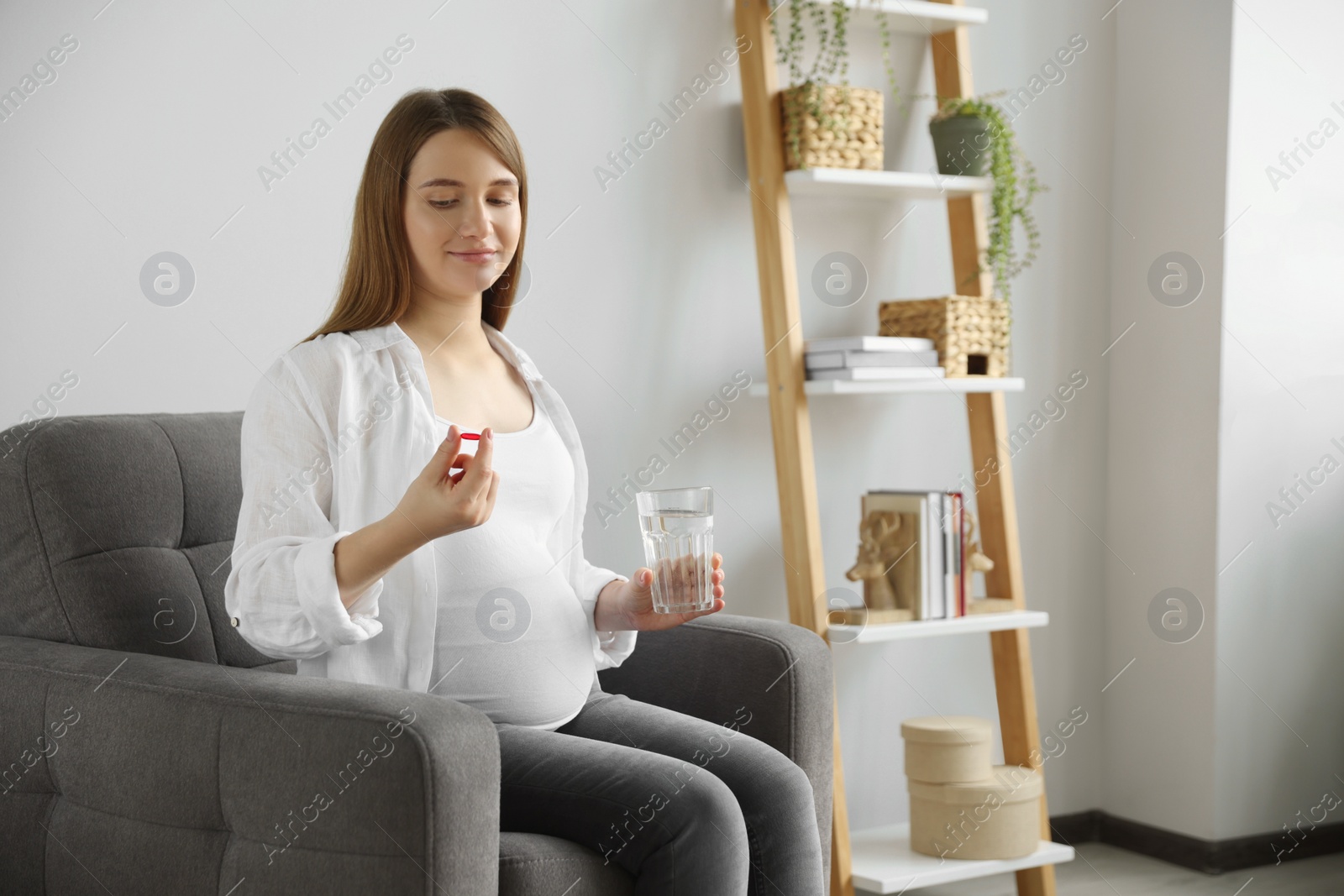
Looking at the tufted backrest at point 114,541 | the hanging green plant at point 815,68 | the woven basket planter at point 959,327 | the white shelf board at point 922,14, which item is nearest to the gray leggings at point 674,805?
the tufted backrest at point 114,541

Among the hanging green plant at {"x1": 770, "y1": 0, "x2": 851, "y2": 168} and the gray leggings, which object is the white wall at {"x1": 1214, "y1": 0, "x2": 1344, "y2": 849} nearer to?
the hanging green plant at {"x1": 770, "y1": 0, "x2": 851, "y2": 168}

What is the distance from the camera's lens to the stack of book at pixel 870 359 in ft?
7.59

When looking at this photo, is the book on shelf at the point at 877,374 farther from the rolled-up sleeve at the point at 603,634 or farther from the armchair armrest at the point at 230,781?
the armchair armrest at the point at 230,781

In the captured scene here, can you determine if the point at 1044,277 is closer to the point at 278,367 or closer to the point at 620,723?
the point at 620,723

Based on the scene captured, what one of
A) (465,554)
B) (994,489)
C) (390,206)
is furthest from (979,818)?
(390,206)

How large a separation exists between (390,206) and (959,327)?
1.26 m

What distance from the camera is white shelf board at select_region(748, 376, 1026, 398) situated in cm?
231

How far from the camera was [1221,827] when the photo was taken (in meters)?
2.70

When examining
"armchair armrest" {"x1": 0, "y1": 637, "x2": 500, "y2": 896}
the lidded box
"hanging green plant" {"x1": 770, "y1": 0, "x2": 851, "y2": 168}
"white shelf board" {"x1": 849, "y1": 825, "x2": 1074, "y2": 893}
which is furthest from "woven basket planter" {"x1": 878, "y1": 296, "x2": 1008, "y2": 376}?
"armchair armrest" {"x1": 0, "y1": 637, "x2": 500, "y2": 896}

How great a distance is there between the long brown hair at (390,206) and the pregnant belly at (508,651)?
0.36 metres

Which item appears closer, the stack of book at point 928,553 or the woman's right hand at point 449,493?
the woman's right hand at point 449,493

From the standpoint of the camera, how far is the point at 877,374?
7.62 ft

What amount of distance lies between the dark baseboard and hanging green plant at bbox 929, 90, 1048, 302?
1.22m

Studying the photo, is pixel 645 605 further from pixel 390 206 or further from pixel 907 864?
pixel 907 864
